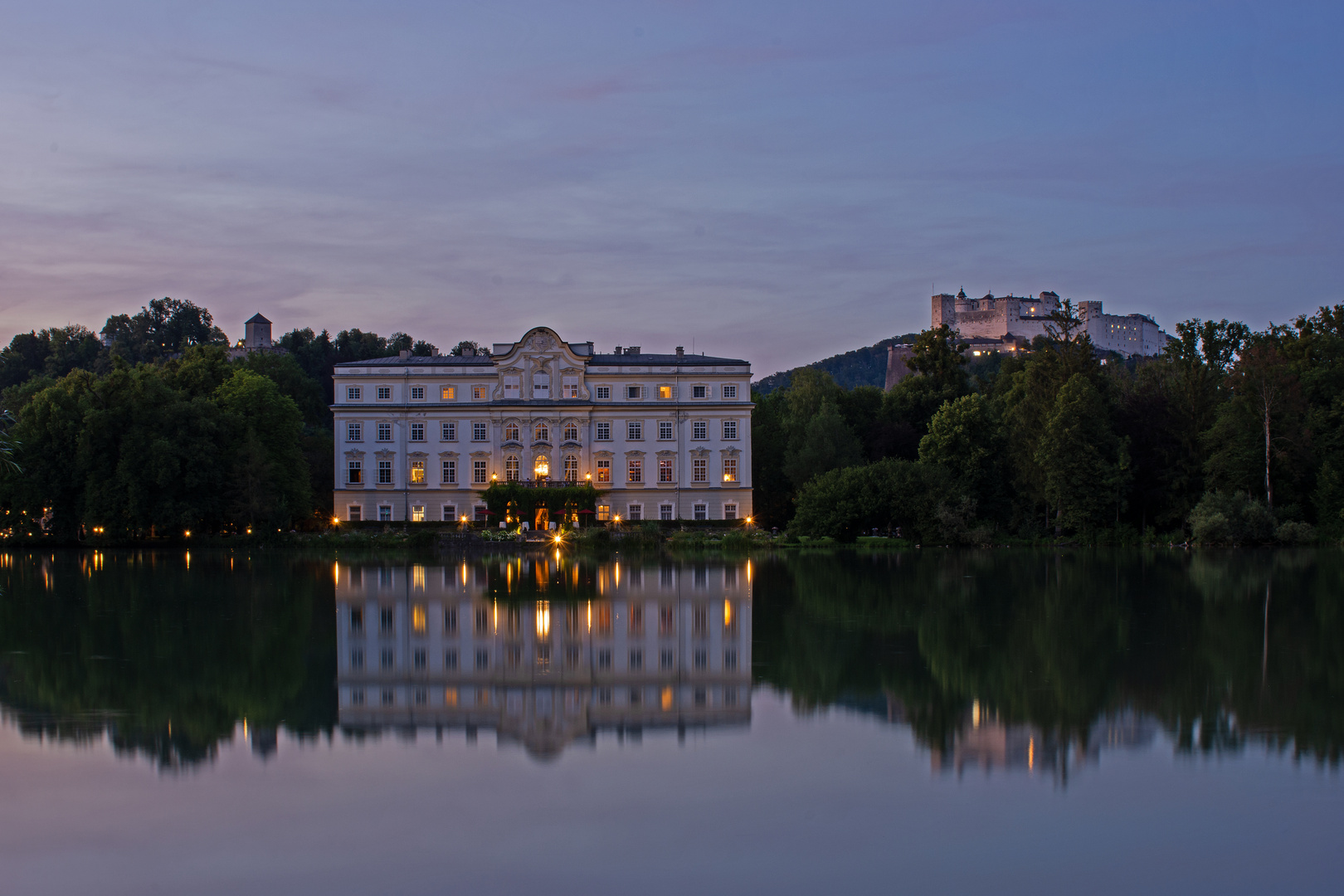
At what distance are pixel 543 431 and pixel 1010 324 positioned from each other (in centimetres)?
9483

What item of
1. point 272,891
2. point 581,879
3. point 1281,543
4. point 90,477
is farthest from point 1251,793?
point 90,477

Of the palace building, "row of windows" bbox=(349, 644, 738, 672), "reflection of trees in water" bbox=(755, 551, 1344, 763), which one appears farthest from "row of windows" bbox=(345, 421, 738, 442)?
"row of windows" bbox=(349, 644, 738, 672)

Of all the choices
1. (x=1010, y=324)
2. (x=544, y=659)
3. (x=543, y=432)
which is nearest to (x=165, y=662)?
(x=544, y=659)

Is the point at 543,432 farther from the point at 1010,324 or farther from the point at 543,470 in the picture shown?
the point at 1010,324

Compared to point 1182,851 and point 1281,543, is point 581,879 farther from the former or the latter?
point 1281,543

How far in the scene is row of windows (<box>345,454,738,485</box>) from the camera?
57.1 m

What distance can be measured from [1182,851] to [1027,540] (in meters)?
40.7

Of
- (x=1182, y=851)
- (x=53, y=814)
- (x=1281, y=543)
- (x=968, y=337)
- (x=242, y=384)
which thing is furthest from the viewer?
(x=968, y=337)

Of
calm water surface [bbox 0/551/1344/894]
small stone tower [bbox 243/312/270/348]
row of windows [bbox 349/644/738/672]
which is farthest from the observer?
small stone tower [bbox 243/312/270/348]

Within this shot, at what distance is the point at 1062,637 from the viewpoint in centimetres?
1816

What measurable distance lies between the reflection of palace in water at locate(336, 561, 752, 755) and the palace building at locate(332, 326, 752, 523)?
2764 centimetres

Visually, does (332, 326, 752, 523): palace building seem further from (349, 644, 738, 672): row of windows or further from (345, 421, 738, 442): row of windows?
(349, 644, 738, 672): row of windows

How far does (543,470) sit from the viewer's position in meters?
56.9

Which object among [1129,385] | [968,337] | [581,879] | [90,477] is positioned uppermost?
[968,337]
